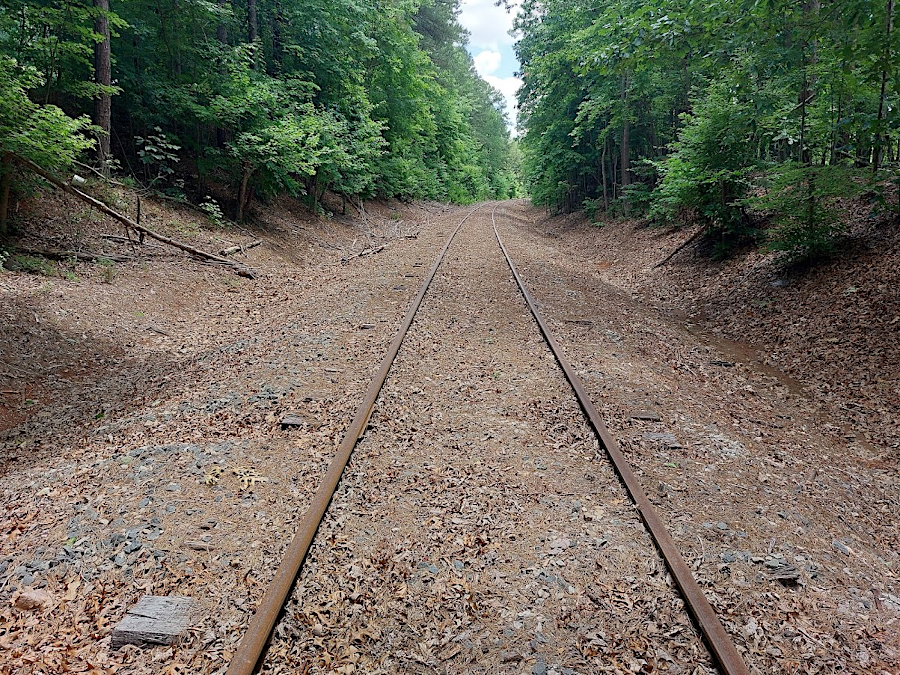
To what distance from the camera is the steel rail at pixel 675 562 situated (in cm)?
251

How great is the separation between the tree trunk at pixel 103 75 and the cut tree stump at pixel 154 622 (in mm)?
10355

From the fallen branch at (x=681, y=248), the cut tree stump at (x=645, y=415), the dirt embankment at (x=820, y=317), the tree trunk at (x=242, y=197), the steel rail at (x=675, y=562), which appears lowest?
the steel rail at (x=675, y=562)

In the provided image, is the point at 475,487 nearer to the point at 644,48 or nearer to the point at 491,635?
the point at 491,635

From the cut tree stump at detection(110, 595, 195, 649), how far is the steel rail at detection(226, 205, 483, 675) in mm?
394

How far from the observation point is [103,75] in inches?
427

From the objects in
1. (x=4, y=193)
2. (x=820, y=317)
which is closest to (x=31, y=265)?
(x=4, y=193)

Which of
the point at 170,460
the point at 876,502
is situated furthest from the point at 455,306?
the point at 876,502

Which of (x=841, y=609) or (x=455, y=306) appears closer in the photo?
(x=841, y=609)

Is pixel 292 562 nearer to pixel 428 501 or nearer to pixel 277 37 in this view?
pixel 428 501

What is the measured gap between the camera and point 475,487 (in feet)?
13.1

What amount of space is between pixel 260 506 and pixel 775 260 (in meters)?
10.3

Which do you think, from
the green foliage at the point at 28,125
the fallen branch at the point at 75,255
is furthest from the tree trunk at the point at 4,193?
the green foliage at the point at 28,125

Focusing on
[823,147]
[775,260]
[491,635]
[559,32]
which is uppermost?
[559,32]

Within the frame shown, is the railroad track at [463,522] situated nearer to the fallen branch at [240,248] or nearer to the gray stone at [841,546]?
the gray stone at [841,546]
